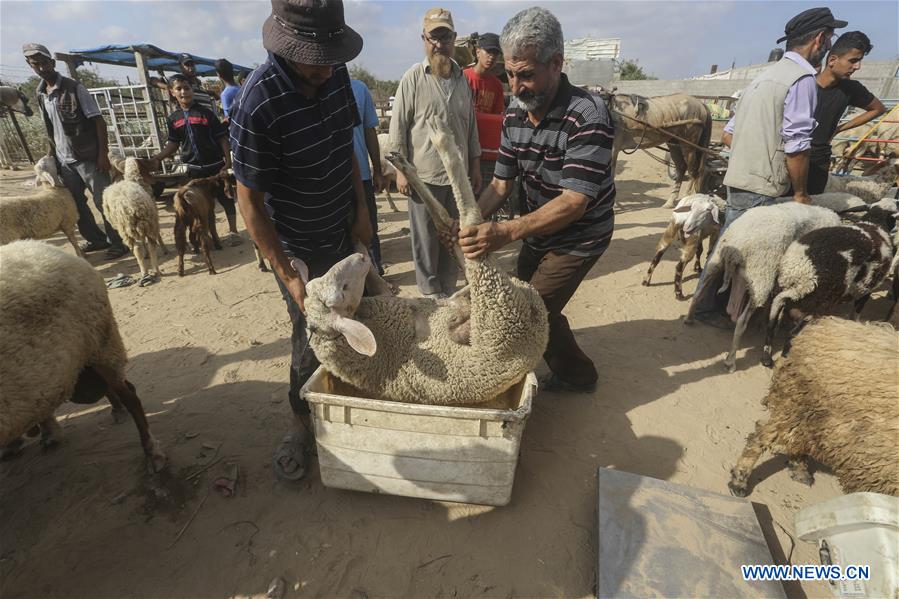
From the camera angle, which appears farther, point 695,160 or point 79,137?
point 695,160

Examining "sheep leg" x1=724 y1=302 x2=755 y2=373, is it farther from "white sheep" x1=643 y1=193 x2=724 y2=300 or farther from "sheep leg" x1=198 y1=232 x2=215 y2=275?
"sheep leg" x1=198 y1=232 x2=215 y2=275

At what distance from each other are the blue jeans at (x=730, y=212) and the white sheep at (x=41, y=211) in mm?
8659

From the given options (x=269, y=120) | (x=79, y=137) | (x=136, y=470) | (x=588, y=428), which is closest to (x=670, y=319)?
(x=588, y=428)

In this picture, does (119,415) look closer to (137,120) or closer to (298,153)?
(298,153)

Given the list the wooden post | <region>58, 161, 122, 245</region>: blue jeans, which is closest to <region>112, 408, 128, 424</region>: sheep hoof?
<region>58, 161, 122, 245</region>: blue jeans

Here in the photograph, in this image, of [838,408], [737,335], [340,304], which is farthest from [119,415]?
[737,335]

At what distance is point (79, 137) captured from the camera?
236 inches

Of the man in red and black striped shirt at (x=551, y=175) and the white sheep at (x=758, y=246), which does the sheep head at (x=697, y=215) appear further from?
the man in red and black striped shirt at (x=551, y=175)

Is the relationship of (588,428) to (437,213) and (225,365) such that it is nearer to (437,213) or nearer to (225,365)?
(437,213)

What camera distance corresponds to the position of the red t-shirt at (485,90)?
5.09 metres

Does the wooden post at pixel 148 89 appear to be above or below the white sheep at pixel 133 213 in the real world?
above

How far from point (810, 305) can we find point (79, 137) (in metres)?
9.42

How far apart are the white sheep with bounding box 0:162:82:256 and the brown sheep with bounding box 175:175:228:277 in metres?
1.77

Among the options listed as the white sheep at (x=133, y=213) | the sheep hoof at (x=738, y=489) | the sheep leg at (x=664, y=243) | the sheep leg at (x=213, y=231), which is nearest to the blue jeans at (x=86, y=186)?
the white sheep at (x=133, y=213)
